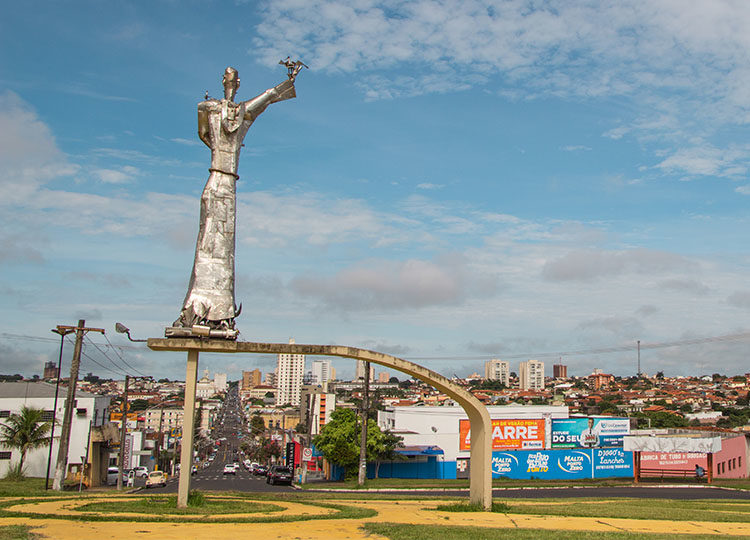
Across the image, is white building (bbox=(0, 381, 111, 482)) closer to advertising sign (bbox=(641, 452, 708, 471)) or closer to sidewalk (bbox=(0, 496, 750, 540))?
sidewalk (bbox=(0, 496, 750, 540))

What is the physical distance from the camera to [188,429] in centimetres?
1677

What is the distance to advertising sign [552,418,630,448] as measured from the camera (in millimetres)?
53219

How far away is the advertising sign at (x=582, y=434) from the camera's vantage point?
2095 inches

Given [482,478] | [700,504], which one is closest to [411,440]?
[700,504]

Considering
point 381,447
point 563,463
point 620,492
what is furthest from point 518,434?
point 620,492

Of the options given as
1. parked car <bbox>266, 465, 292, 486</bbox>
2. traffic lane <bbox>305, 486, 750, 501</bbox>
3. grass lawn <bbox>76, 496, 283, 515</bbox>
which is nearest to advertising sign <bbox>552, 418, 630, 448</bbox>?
traffic lane <bbox>305, 486, 750, 501</bbox>

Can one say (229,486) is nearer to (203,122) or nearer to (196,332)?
(196,332)

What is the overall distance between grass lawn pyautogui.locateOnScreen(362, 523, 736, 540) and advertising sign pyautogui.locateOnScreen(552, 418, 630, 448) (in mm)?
40124

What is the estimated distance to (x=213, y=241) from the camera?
1780cm

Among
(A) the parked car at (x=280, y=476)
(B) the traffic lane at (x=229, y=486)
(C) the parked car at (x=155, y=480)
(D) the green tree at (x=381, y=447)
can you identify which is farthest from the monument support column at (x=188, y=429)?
(D) the green tree at (x=381, y=447)

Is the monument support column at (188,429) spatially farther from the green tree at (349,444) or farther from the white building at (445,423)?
the white building at (445,423)

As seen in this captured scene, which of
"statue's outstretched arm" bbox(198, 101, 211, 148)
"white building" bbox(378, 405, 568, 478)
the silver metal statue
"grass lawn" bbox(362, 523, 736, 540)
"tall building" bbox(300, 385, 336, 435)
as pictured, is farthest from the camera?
"tall building" bbox(300, 385, 336, 435)

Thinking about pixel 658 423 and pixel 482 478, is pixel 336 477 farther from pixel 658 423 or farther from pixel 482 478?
pixel 658 423

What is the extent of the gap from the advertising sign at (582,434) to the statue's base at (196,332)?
41.4 meters
